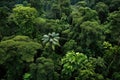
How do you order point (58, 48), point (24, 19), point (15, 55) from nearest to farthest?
point (15, 55), point (24, 19), point (58, 48)

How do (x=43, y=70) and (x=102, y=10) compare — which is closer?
(x=43, y=70)

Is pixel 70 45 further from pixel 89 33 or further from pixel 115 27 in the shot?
pixel 115 27

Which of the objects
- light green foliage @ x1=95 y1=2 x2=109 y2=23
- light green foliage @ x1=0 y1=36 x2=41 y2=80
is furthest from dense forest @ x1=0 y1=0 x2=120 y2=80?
light green foliage @ x1=95 y1=2 x2=109 y2=23

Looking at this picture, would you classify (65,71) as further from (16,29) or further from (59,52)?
(16,29)

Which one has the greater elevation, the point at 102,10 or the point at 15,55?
the point at 102,10

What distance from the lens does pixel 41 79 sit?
31.2 meters

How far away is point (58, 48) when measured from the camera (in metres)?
37.8

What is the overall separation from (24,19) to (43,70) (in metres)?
8.98

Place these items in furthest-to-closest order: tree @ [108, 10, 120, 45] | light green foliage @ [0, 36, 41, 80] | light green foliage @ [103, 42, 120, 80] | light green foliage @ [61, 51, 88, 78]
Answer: tree @ [108, 10, 120, 45] < light green foliage @ [103, 42, 120, 80] < light green foliage @ [61, 51, 88, 78] < light green foliage @ [0, 36, 41, 80]

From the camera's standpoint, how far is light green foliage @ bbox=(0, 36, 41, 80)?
103 feet

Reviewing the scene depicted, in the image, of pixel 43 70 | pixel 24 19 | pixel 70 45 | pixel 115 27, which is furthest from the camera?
pixel 24 19

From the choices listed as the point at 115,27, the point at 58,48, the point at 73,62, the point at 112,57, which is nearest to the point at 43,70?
the point at 73,62

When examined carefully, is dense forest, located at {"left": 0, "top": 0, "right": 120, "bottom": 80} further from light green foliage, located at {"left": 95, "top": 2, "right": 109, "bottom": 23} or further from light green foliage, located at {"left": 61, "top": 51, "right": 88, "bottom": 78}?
light green foliage, located at {"left": 95, "top": 2, "right": 109, "bottom": 23}

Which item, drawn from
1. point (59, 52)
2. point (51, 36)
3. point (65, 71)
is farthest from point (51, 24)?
point (65, 71)
